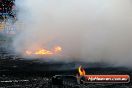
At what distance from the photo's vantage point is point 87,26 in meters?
25.6

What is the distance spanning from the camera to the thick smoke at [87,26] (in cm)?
2428

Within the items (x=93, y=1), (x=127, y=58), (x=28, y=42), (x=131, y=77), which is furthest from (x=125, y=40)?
(x=28, y=42)

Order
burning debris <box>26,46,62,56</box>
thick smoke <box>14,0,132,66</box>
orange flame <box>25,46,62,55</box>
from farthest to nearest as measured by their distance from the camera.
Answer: burning debris <box>26,46,62,56</box>, orange flame <box>25,46,62,55</box>, thick smoke <box>14,0,132,66</box>

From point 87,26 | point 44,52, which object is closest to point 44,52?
point 44,52

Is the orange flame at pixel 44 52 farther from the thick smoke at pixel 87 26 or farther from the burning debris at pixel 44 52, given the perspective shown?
the thick smoke at pixel 87 26

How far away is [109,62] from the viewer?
2391cm

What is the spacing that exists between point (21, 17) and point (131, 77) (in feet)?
57.4

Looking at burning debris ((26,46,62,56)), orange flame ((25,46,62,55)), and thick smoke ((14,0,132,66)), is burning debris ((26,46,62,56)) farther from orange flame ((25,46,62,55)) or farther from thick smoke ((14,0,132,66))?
thick smoke ((14,0,132,66))

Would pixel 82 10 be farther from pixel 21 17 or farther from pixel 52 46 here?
pixel 21 17

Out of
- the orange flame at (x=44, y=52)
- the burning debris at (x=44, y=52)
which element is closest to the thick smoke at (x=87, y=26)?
the orange flame at (x=44, y=52)

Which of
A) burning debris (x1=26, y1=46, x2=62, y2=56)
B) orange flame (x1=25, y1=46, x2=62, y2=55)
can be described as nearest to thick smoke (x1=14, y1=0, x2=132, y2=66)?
orange flame (x1=25, y1=46, x2=62, y2=55)

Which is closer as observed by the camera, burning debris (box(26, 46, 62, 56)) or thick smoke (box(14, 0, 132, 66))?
thick smoke (box(14, 0, 132, 66))

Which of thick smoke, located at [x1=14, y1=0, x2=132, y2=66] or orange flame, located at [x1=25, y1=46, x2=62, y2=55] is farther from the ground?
thick smoke, located at [x1=14, y1=0, x2=132, y2=66]

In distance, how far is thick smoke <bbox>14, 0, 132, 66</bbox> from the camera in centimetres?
2428
